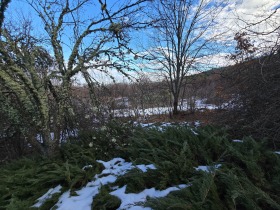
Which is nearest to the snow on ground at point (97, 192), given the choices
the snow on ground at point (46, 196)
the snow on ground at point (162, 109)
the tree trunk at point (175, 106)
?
the snow on ground at point (46, 196)

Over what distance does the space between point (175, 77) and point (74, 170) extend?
27.0 feet

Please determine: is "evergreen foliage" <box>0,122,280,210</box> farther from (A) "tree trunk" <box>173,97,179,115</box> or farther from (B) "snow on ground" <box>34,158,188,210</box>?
(A) "tree trunk" <box>173,97,179,115</box>

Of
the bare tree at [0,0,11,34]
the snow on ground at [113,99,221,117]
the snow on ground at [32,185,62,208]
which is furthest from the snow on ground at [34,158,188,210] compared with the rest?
the snow on ground at [113,99,221,117]

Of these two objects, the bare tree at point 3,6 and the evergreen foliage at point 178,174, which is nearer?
the evergreen foliage at point 178,174

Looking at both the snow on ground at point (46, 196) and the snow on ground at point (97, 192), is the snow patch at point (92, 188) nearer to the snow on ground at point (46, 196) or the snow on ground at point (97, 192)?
the snow on ground at point (97, 192)

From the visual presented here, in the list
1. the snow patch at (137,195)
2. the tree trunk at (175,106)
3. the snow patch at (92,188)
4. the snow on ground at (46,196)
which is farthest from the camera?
the tree trunk at (175,106)

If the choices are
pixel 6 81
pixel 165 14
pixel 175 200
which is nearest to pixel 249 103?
pixel 175 200

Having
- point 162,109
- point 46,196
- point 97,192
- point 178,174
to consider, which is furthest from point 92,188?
point 162,109

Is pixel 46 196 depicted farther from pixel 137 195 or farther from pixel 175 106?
pixel 175 106

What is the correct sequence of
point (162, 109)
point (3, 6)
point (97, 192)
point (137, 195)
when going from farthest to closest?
1. point (162, 109)
2. point (3, 6)
3. point (97, 192)
4. point (137, 195)

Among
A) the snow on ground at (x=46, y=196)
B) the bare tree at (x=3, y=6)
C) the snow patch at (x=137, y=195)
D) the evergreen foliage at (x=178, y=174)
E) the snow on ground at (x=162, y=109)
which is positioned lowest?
the snow on ground at (x=46, y=196)

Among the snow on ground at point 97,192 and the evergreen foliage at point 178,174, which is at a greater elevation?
the evergreen foliage at point 178,174

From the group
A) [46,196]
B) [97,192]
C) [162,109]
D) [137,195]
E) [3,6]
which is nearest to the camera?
[137,195]

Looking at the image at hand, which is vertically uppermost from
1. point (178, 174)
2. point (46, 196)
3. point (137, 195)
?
point (178, 174)
